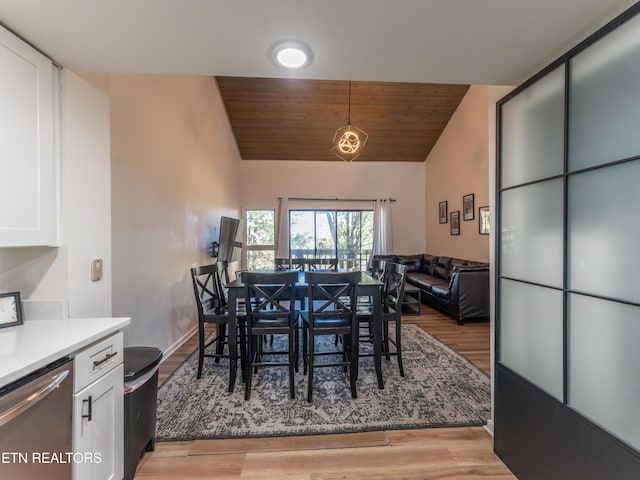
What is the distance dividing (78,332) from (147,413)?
2.27 feet

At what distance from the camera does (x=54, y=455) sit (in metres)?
1.03

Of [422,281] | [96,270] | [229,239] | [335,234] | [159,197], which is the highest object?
[159,197]

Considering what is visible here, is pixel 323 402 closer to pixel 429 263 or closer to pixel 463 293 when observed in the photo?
pixel 463 293

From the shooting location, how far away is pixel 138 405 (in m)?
1.52

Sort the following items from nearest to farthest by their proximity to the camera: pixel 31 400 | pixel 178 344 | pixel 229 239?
pixel 31 400 → pixel 178 344 → pixel 229 239

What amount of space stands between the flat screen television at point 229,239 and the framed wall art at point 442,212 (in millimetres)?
4392

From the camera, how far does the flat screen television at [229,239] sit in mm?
4152

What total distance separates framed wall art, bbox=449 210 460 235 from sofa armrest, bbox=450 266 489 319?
168 cm

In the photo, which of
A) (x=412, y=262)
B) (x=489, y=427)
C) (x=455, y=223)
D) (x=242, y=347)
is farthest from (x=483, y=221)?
(x=242, y=347)

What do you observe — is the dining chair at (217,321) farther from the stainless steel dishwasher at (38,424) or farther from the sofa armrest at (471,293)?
Answer: the sofa armrest at (471,293)

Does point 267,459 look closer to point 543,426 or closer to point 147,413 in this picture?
point 147,413

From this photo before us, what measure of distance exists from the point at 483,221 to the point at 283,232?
414 cm

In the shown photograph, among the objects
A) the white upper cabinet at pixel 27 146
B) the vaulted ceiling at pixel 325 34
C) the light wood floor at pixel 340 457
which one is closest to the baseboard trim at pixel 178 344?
the light wood floor at pixel 340 457

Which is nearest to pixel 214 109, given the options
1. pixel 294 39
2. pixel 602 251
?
pixel 294 39
